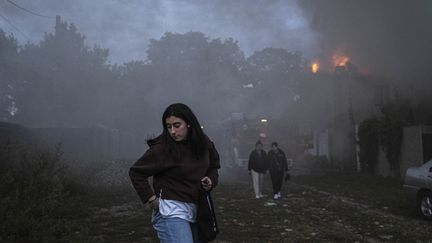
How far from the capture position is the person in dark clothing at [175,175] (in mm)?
2842

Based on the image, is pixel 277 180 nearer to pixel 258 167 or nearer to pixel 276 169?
pixel 276 169

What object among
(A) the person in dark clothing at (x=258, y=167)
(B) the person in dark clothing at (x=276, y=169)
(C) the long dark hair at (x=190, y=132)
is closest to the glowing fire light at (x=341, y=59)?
(B) the person in dark clothing at (x=276, y=169)

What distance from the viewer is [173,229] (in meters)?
2.79

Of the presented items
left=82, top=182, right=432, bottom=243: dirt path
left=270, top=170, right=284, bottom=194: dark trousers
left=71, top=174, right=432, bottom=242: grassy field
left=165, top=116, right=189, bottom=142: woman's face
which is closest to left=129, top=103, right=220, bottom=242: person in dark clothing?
left=165, top=116, right=189, bottom=142: woman's face

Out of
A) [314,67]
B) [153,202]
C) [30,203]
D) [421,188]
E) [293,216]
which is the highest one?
[314,67]

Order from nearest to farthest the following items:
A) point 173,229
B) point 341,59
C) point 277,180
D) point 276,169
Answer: point 173,229
point 277,180
point 276,169
point 341,59

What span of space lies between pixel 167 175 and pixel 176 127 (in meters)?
0.33

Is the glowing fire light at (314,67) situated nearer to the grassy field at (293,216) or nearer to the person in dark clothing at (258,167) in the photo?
the grassy field at (293,216)

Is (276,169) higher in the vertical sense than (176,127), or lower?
lower

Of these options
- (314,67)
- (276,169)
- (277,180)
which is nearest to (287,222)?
(277,180)

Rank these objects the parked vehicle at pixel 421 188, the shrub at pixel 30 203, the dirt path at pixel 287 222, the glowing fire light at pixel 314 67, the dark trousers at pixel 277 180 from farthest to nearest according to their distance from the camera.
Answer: the glowing fire light at pixel 314 67
the dark trousers at pixel 277 180
the parked vehicle at pixel 421 188
the dirt path at pixel 287 222
the shrub at pixel 30 203

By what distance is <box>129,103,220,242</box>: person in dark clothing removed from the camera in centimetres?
284

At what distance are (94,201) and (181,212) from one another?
8662mm

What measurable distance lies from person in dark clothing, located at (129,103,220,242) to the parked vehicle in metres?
6.67
